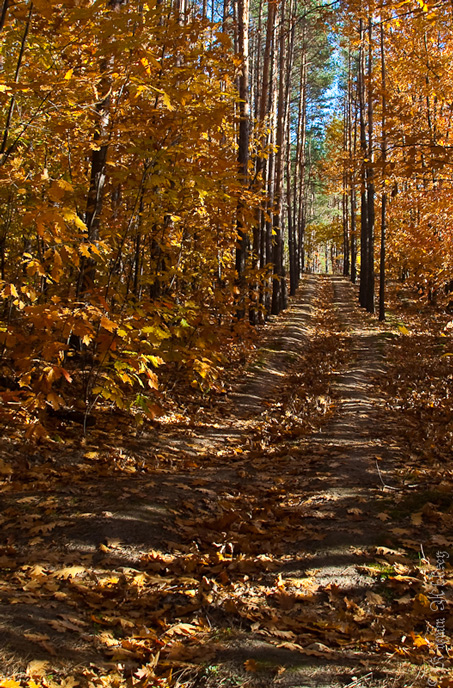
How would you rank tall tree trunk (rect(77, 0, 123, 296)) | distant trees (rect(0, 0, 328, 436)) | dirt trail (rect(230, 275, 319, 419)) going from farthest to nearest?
dirt trail (rect(230, 275, 319, 419)) < tall tree trunk (rect(77, 0, 123, 296)) < distant trees (rect(0, 0, 328, 436))

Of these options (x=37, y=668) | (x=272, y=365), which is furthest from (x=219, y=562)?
(x=272, y=365)

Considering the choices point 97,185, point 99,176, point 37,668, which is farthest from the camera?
point 97,185

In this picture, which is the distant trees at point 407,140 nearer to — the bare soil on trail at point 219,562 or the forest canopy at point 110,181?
the forest canopy at point 110,181

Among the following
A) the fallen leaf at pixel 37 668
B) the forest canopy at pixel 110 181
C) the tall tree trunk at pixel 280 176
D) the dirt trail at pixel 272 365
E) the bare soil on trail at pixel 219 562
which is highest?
the tall tree trunk at pixel 280 176

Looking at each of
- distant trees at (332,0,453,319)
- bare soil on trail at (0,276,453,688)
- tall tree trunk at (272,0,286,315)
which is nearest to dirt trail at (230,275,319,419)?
tall tree trunk at (272,0,286,315)

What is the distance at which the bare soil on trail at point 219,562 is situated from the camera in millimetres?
2467

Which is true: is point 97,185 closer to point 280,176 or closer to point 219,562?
point 219,562

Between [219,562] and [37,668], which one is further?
[219,562]

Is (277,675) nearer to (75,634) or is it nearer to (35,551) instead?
(75,634)

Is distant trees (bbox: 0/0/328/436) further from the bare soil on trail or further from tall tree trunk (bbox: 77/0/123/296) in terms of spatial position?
the bare soil on trail

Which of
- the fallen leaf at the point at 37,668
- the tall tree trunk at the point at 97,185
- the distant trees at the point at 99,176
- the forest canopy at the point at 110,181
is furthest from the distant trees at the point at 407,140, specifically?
the fallen leaf at the point at 37,668

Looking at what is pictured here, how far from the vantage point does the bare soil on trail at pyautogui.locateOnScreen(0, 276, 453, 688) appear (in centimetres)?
247

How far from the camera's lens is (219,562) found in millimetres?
3584

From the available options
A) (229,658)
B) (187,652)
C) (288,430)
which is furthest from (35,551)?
(288,430)
